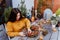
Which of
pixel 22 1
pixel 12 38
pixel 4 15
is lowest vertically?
pixel 12 38

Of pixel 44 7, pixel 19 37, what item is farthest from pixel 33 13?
pixel 19 37

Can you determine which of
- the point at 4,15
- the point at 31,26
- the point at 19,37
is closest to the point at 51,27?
the point at 31,26

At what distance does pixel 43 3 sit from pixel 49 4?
0.05 metres

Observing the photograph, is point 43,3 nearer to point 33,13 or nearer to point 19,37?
point 33,13

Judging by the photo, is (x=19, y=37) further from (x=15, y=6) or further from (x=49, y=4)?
(x=49, y=4)

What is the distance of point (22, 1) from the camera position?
1.33 meters

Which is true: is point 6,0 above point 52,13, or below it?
above

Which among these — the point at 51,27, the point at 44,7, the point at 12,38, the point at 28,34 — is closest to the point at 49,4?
the point at 44,7

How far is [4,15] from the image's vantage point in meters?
1.33

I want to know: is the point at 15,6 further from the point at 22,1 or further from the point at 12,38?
the point at 12,38

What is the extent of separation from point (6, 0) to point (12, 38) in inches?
11.8

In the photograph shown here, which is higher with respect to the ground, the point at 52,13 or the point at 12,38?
the point at 52,13

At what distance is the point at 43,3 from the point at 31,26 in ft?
0.67

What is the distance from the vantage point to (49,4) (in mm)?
1324
